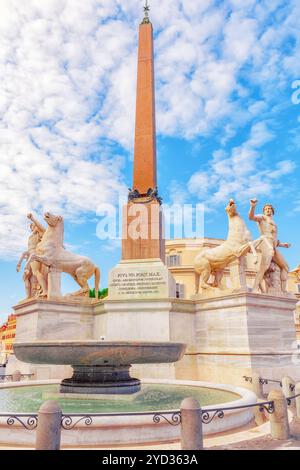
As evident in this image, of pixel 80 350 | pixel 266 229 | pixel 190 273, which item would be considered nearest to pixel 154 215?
pixel 266 229

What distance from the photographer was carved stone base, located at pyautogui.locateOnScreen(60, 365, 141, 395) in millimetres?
7102

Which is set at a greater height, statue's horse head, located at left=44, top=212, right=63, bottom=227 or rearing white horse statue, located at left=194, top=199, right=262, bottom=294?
statue's horse head, located at left=44, top=212, right=63, bottom=227

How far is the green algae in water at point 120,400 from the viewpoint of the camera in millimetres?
5969

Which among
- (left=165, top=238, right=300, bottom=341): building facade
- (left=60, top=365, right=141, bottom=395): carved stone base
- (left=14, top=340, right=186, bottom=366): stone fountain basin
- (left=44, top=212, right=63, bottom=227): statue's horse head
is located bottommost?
(left=60, top=365, right=141, bottom=395): carved stone base

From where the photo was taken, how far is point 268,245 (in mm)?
12531

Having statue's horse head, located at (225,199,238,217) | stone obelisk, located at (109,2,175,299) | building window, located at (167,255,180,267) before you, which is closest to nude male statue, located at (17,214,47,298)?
stone obelisk, located at (109,2,175,299)

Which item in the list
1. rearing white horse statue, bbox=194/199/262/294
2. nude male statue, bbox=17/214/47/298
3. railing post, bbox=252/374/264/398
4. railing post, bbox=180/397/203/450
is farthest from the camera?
nude male statue, bbox=17/214/47/298

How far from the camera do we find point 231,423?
224 inches

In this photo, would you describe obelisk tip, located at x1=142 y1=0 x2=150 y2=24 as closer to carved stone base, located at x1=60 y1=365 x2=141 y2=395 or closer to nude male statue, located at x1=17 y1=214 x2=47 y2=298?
nude male statue, located at x1=17 y1=214 x2=47 y2=298

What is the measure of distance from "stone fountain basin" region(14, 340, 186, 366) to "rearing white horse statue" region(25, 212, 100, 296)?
701 cm

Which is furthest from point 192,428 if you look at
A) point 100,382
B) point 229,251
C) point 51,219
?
point 51,219

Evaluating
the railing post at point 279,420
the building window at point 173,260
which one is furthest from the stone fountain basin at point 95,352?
the building window at point 173,260

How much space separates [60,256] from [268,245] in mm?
7392

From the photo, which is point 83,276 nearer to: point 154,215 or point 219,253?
point 154,215
